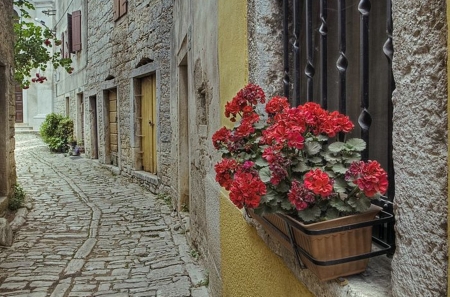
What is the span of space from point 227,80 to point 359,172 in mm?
1868

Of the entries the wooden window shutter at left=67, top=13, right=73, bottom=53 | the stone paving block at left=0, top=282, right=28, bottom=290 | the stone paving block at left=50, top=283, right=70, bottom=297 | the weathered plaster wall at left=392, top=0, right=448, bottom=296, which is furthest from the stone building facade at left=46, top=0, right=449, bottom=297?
the wooden window shutter at left=67, top=13, right=73, bottom=53

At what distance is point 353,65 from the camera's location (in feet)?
6.10

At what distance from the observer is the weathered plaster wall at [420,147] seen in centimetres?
98

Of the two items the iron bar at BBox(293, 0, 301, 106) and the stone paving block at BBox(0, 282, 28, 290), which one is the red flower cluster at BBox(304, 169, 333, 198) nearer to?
the iron bar at BBox(293, 0, 301, 106)

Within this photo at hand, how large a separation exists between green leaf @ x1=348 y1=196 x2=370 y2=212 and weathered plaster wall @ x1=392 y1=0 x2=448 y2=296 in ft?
0.33

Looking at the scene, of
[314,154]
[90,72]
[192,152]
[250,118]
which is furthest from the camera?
[90,72]

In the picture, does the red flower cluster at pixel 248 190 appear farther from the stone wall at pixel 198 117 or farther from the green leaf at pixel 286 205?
the stone wall at pixel 198 117

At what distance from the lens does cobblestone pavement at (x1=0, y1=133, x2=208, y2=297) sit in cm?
403

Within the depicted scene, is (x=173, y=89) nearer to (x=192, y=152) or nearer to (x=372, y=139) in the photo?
(x=192, y=152)


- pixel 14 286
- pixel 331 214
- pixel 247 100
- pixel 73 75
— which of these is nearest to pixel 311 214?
pixel 331 214

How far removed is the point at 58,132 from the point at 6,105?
10671 millimetres

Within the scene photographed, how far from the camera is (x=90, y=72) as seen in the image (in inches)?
538

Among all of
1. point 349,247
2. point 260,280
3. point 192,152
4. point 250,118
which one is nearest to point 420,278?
point 349,247

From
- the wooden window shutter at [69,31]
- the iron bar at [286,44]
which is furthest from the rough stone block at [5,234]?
the wooden window shutter at [69,31]
